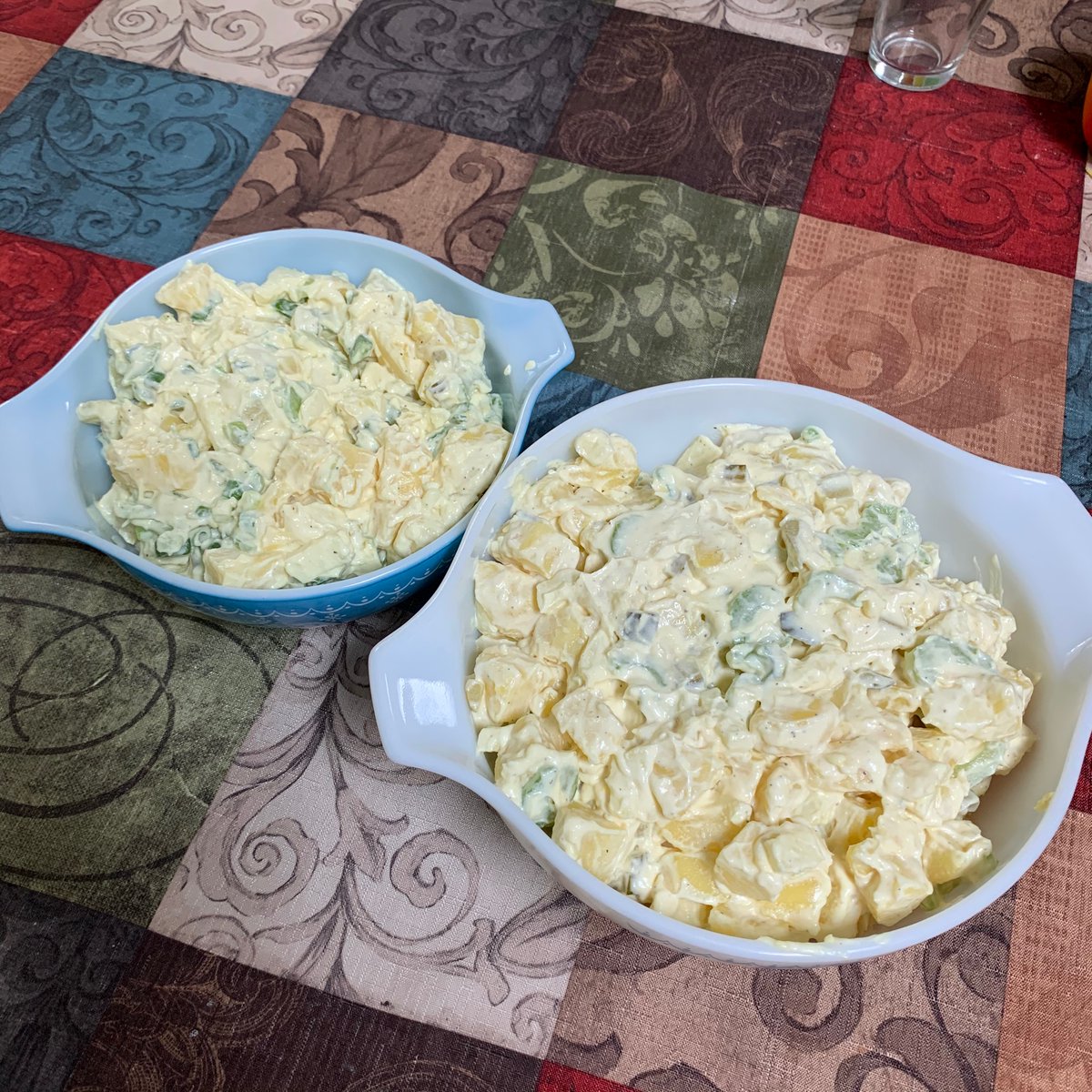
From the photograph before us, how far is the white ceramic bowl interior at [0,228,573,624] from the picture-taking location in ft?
3.56

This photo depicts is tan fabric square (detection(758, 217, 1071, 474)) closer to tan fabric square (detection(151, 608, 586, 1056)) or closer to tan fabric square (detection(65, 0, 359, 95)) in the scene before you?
tan fabric square (detection(151, 608, 586, 1056))

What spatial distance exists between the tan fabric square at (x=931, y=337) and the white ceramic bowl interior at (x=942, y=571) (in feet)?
1.17

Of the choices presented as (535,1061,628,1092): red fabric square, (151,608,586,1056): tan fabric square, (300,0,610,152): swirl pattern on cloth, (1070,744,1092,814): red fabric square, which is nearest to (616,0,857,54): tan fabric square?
(300,0,610,152): swirl pattern on cloth

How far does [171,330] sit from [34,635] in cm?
44

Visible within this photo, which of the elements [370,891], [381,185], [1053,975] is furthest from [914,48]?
[370,891]

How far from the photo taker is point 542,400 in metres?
1.49

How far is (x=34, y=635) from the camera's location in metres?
1.29

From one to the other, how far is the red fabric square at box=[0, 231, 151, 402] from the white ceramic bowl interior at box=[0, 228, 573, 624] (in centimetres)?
32

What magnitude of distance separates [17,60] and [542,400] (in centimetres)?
126

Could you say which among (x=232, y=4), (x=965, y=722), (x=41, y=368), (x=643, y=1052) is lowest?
(x=643, y=1052)

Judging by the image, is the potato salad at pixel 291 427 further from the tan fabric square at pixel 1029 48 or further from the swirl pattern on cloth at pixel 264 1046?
the tan fabric square at pixel 1029 48

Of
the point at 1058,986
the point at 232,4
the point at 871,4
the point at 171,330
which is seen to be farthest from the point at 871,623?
the point at 232,4

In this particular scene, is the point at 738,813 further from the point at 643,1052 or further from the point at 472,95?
the point at 472,95

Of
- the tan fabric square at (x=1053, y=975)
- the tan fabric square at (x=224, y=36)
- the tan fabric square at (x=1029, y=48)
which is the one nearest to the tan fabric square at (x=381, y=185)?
the tan fabric square at (x=224, y=36)
